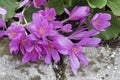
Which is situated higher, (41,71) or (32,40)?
(32,40)

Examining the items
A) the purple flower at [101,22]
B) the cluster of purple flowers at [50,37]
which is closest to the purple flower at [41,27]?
the cluster of purple flowers at [50,37]

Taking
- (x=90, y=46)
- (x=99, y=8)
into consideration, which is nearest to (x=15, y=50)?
(x=90, y=46)

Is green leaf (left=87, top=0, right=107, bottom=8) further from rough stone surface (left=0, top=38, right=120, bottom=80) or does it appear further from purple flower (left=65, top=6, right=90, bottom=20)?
rough stone surface (left=0, top=38, right=120, bottom=80)

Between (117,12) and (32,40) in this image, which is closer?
(32,40)

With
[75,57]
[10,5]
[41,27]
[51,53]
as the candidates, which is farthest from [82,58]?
[10,5]

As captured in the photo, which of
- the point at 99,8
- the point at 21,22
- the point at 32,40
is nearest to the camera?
the point at 32,40

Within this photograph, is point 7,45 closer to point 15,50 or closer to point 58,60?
point 15,50

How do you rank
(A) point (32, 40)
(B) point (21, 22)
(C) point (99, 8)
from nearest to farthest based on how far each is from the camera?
(A) point (32, 40) < (B) point (21, 22) < (C) point (99, 8)
